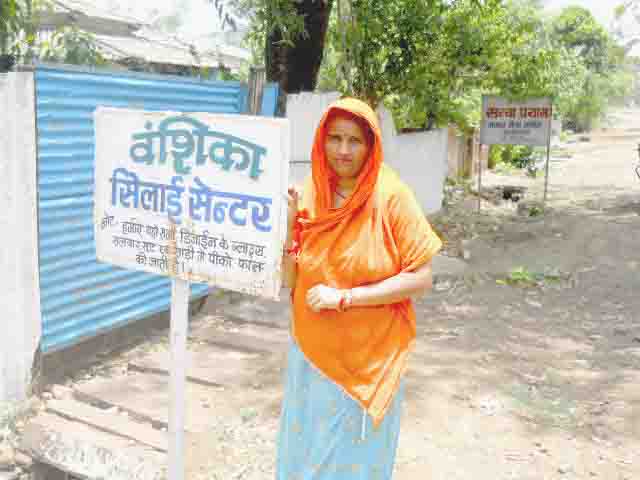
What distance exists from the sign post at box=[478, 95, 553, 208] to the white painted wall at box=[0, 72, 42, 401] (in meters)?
8.72

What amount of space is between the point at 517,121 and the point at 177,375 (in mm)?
9664

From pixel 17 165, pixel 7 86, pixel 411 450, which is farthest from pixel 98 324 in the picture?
pixel 411 450

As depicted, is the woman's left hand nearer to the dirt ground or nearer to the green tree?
A: the dirt ground

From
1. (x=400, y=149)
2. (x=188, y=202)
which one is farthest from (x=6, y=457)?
(x=400, y=149)

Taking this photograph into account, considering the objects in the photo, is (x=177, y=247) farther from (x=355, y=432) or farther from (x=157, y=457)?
(x=157, y=457)

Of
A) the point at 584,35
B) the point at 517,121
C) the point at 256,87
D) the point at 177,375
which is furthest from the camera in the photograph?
the point at 584,35

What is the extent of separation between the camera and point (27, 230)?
3766 mm

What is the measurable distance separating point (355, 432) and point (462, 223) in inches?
341

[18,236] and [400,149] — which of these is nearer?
[18,236]

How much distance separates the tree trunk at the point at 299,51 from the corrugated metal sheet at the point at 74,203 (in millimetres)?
2251

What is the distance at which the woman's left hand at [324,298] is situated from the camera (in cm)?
208

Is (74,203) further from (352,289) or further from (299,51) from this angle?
(299,51)

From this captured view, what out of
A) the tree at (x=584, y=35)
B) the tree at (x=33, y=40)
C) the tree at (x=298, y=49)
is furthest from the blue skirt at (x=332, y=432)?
the tree at (x=584, y=35)

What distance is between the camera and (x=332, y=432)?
7.33 feet
